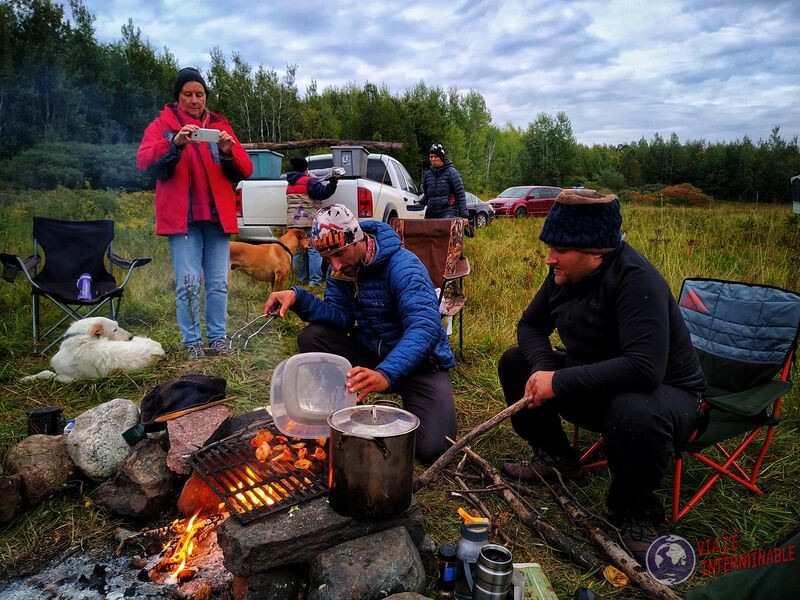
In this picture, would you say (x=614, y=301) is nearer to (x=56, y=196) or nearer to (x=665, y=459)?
(x=665, y=459)

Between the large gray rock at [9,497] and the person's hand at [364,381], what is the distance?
1643mm

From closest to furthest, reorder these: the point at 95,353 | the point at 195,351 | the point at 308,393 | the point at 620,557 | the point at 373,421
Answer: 1. the point at 373,421
2. the point at 620,557
3. the point at 308,393
4. the point at 95,353
5. the point at 195,351

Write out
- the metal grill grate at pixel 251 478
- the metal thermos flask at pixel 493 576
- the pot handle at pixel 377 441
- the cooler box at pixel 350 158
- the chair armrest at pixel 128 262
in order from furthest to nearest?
the cooler box at pixel 350 158 → the chair armrest at pixel 128 262 → the metal grill grate at pixel 251 478 → the pot handle at pixel 377 441 → the metal thermos flask at pixel 493 576

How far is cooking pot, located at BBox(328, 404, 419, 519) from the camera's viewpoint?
1.75 m

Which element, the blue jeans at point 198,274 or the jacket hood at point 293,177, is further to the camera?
the jacket hood at point 293,177

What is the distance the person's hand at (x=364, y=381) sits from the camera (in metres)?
2.07

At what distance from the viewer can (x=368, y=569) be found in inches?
65.7

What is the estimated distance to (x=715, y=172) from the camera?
26.0m

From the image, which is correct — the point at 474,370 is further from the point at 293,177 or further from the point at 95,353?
the point at 293,177

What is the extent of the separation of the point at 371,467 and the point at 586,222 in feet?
4.22

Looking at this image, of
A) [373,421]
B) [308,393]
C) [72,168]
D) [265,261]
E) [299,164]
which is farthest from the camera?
[72,168]

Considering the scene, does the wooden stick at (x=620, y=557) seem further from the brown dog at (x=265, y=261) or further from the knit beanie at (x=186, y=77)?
the brown dog at (x=265, y=261)

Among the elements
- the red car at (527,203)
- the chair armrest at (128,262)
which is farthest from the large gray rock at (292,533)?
the red car at (527,203)

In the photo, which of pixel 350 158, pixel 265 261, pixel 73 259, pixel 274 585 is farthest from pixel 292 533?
pixel 350 158
